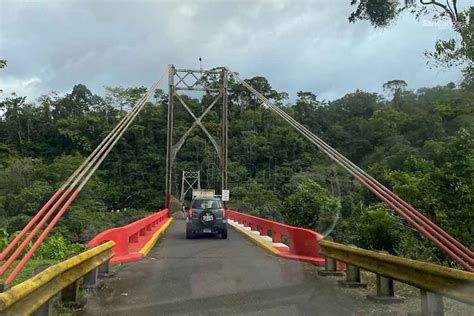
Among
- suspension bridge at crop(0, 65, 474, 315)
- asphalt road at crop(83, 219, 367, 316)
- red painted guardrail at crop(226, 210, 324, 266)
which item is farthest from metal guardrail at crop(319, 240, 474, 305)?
red painted guardrail at crop(226, 210, 324, 266)

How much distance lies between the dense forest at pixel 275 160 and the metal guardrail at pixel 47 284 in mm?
12111

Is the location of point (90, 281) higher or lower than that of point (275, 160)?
lower

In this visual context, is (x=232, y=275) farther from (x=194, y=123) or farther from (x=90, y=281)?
(x=194, y=123)

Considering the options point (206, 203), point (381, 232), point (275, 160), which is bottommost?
point (381, 232)

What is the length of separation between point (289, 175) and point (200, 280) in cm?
5483

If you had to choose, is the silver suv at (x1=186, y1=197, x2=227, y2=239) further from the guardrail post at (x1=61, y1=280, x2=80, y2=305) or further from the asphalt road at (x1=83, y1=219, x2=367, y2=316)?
the guardrail post at (x1=61, y1=280, x2=80, y2=305)

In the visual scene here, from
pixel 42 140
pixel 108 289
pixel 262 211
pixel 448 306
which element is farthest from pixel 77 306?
pixel 42 140

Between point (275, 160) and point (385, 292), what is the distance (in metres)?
65.3

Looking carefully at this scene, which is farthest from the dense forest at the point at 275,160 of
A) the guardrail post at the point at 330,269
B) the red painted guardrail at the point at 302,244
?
the guardrail post at the point at 330,269

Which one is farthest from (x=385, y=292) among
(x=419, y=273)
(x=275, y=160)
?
(x=275, y=160)

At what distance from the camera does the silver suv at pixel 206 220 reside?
57.5ft

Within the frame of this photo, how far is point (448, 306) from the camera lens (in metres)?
6.02

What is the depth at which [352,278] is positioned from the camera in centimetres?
775

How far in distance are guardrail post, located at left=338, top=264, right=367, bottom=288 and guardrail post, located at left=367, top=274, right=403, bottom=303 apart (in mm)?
890
